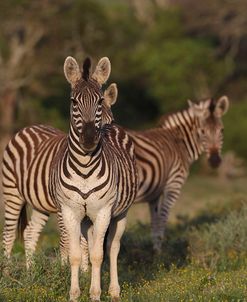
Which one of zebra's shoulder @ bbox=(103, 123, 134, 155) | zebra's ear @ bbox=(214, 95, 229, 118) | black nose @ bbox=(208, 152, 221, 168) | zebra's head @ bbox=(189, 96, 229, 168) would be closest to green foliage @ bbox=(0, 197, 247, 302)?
black nose @ bbox=(208, 152, 221, 168)

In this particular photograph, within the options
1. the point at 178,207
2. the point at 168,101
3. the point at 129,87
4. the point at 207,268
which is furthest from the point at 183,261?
the point at 129,87

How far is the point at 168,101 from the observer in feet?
106

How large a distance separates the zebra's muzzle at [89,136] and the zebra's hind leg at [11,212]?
2645 millimetres

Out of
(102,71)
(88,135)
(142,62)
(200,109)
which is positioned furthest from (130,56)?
(88,135)

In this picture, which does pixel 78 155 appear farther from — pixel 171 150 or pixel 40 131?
pixel 171 150

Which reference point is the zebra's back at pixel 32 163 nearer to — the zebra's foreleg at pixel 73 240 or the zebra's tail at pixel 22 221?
the zebra's tail at pixel 22 221

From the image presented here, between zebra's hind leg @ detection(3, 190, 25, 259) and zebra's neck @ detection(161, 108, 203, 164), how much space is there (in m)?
3.52

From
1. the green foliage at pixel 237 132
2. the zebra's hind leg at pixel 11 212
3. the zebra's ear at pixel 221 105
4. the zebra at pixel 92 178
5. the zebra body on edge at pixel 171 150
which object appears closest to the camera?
the zebra at pixel 92 178

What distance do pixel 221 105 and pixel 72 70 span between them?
5060mm

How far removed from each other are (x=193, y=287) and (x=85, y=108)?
1994mm

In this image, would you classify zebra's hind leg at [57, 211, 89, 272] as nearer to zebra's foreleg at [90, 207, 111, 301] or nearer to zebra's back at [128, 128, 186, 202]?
zebra's foreleg at [90, 207, 111, 301]

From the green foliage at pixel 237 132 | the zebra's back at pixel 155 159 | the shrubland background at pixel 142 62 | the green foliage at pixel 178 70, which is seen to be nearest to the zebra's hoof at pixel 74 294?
the zebra's back at pixel 155 159

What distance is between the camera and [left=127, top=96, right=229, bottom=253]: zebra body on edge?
11.6 metres

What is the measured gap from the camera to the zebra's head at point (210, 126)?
489 inches
